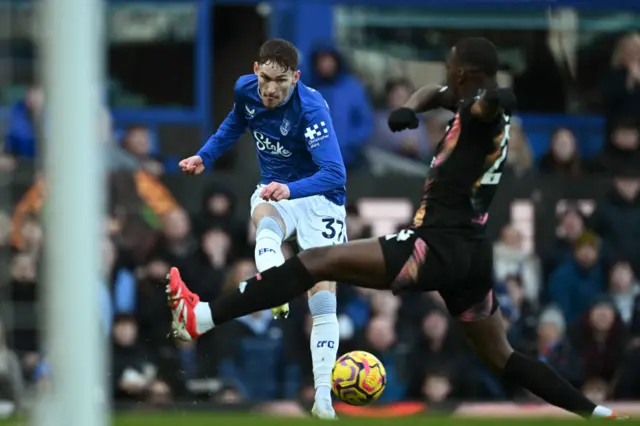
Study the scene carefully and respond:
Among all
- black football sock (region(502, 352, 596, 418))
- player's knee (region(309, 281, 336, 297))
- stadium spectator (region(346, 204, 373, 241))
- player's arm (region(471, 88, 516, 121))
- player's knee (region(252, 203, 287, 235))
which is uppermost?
player's arm (region(471, 88, 516, 121))

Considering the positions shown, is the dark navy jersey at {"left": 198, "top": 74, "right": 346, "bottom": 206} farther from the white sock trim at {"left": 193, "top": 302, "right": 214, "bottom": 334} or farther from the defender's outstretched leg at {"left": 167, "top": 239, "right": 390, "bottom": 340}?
the white sock trim at {"left": 193, "top": 302, "right": 214, "bottom": 334}

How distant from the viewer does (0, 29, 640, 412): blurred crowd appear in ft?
46.4

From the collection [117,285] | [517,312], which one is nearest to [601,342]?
[517,312]

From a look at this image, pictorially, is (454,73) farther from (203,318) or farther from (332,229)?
(203,318)

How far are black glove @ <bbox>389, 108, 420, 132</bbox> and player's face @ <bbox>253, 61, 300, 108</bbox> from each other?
3.20ft

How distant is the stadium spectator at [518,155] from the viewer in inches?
628

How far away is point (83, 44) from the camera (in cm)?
612

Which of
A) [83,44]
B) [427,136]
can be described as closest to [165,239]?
[427,136]

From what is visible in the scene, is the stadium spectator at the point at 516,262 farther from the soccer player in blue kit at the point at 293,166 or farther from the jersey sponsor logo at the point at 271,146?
the jersey sponsor logo at the point at 271,146

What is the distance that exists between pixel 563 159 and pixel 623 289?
58.4 inches

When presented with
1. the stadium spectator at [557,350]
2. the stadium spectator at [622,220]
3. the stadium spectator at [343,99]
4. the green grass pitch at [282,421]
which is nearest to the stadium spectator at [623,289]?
the stadium spectator at [622,220]

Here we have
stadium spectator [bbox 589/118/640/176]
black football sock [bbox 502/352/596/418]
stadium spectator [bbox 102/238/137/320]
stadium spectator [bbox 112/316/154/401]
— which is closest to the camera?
black football sock [bbox 502/352/596/418]

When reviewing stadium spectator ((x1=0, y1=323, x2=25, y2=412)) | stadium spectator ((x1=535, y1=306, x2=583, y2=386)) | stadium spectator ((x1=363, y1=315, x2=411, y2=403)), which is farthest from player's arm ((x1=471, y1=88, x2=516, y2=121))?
→ stadium spectator ((x1=535, y1=306, x2=583, y2=386))

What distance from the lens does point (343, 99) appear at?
15141 millimetres
